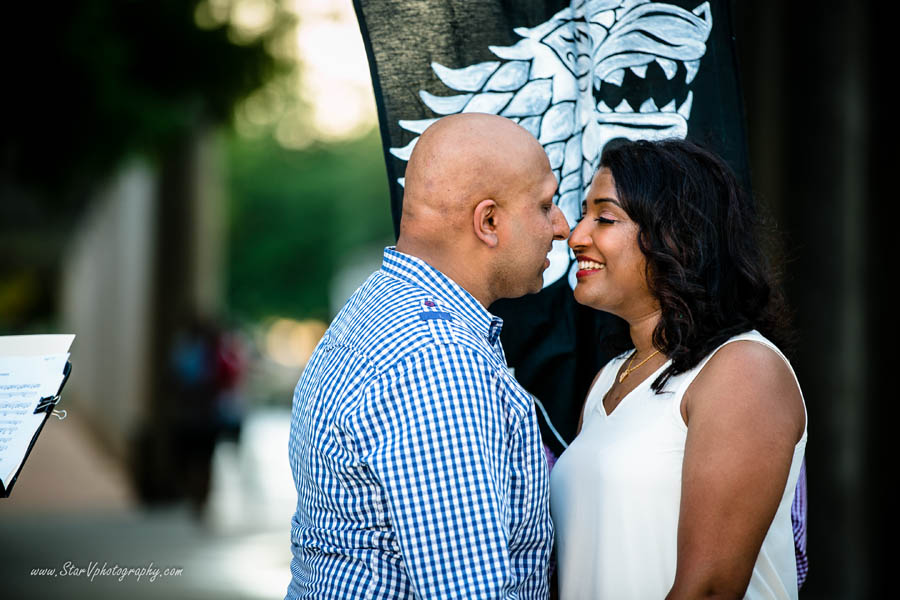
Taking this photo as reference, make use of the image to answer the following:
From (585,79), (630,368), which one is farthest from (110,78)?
(630,368)

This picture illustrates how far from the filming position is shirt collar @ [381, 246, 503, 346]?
7.58ft

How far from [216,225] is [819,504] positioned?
328 inches

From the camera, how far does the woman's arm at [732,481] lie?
2.25 meters

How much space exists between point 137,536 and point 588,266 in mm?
7994

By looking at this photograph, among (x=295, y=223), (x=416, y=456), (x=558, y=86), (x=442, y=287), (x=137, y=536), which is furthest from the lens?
(x=295, y=223)

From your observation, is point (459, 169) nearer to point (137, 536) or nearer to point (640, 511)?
point (640, 511)

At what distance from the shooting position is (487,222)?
2.38 meters

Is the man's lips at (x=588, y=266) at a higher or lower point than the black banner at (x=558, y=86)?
lower

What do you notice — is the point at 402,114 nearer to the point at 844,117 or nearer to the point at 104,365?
A: the point at 844,117

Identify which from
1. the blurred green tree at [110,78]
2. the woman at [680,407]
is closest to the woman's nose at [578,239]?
the woman at [680,407]

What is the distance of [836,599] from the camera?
675cm

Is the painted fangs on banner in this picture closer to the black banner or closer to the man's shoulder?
the black banner

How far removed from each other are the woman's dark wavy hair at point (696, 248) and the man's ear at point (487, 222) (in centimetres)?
43

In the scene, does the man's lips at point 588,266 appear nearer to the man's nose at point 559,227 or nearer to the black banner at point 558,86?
the man's nose at point 559,227
